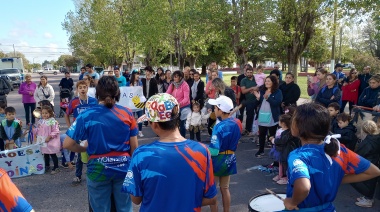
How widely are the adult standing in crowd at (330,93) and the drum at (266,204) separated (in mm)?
4694

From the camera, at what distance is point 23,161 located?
18.4 ft

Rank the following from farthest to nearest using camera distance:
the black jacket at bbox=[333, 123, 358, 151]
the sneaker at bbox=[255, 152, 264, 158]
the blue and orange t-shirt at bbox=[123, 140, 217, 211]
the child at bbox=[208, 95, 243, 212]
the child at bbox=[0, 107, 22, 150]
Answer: the sneaker at bbox=[255, 152, 264, 158]
the child at bbox=[0, 107, 22, 150]
the black jacket at bbox=[333, 123, 358, 151]
the child at bbox=[208, 95, 243, 212]
the blue and orange t-shirt at bbox=[123, 140, 217, 211]

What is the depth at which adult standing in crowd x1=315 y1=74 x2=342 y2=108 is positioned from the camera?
267 inches

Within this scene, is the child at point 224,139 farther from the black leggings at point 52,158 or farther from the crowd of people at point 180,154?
the black leggings at point 52,158

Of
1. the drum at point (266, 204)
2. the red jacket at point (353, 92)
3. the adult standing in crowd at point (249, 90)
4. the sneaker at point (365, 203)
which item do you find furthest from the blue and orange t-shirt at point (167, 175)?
the red jacket at point (353, 92)

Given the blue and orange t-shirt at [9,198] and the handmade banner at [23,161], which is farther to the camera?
the handmade banner at [23,161]

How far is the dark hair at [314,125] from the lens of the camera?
1.98m

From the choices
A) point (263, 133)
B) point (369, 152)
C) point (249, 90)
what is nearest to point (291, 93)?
point (249, 90)

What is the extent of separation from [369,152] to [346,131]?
0.67 meters

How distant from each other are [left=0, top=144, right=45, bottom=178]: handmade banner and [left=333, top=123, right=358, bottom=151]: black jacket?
551 centimetres

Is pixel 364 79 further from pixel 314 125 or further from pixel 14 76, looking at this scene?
pixel 14 76

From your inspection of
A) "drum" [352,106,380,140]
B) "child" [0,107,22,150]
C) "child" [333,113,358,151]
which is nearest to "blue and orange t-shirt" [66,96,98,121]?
"child" [0,107,22,150]

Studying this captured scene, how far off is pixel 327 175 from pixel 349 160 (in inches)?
12.3

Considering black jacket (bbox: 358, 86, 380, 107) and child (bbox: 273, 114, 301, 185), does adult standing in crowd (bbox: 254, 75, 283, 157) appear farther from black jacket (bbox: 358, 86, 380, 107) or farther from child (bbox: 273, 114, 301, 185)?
black jacket (bbox: 358, 86, 380, 107)
